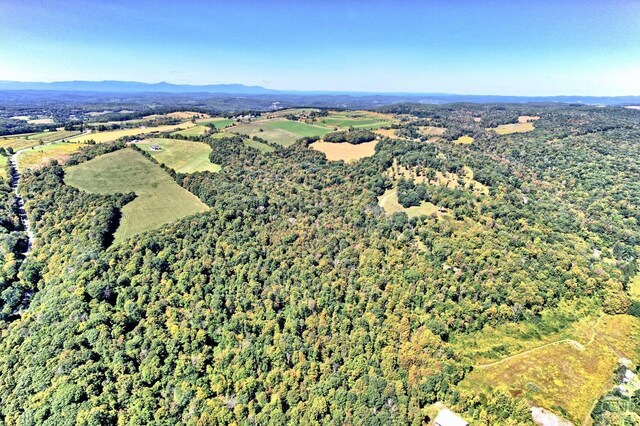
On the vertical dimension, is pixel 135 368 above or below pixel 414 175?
below

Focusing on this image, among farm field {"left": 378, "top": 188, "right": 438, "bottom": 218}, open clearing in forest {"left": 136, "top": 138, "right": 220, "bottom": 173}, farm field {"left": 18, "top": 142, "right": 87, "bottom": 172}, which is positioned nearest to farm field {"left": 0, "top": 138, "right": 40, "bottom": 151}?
farm field {"left": 18, "top": 142, "right": 87, "bottom": 172}

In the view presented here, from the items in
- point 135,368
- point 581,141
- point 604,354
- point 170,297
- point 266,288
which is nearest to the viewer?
point 135,368

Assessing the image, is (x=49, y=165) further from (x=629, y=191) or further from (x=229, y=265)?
(x=629, y=191)

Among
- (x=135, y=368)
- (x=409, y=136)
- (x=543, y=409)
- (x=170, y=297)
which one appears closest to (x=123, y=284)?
(x=170, y=297)

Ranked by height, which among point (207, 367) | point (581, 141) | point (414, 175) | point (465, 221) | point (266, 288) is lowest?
point (207, 367)

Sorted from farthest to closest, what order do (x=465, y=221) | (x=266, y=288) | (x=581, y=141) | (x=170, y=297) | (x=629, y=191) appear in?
(x=581, y=141) → (x=629, y=191) → (x=465, y=221) → (x=266, y=288) → (x=170, y=297)

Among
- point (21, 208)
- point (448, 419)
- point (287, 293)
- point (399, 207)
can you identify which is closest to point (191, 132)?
point (21, 208)

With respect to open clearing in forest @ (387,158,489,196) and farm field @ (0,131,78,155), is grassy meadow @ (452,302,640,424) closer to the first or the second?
open clearing in forest @ (387,158,489,196)
